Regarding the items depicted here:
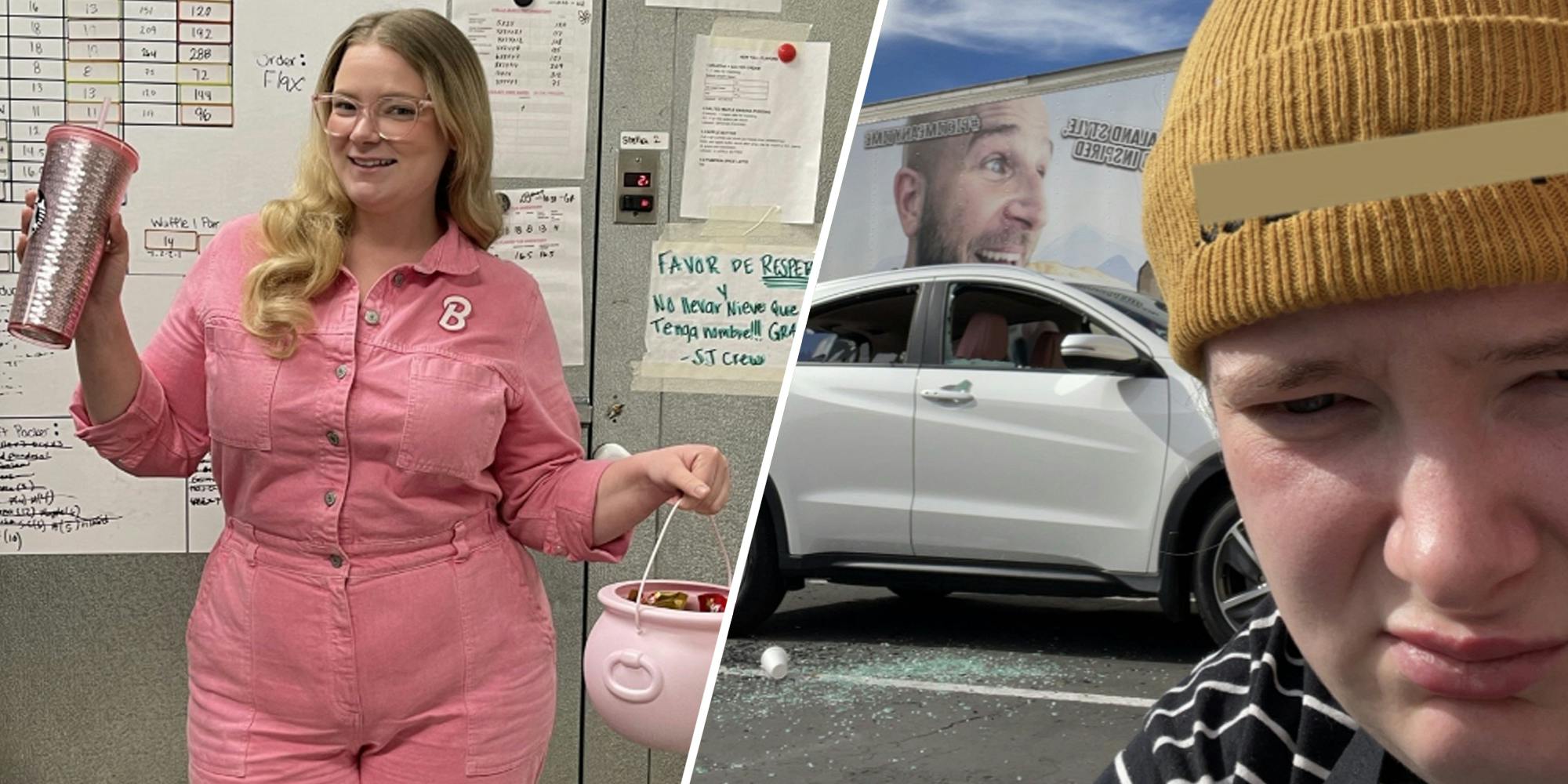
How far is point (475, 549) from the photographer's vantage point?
6.36 feet

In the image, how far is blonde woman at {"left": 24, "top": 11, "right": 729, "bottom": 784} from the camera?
1.83 meters

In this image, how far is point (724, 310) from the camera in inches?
109

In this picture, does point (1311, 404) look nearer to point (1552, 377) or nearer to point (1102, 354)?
point (1552, 377)

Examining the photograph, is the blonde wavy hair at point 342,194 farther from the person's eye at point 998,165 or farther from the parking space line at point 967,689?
the parking space line at point 967,689

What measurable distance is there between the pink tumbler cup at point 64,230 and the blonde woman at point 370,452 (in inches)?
3.2

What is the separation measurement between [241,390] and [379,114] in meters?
0.40

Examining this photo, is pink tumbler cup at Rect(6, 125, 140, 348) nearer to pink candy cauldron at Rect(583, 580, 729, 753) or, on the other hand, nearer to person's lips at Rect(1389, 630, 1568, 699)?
pink candy cauldron at Rect(583, 580, 729, 753)

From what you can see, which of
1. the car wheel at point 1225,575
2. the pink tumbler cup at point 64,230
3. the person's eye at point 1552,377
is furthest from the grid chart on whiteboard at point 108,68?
the person's eye at point 1552,377

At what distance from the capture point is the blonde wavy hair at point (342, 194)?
1.84m

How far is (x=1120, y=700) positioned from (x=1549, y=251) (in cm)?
270

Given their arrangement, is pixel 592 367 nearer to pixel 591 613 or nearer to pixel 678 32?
pixel 591 613

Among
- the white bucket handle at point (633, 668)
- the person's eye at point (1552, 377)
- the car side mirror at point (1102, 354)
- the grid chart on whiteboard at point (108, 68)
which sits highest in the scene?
the grid chart on whiteboard at point (108, 68)

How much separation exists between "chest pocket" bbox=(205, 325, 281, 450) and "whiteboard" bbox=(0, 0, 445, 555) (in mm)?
808

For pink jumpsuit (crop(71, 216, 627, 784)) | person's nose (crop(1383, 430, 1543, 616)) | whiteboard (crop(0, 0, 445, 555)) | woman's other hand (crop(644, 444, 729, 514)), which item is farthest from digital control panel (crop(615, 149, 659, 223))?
person's nose (crop(1383, 430, 1543, 616))
